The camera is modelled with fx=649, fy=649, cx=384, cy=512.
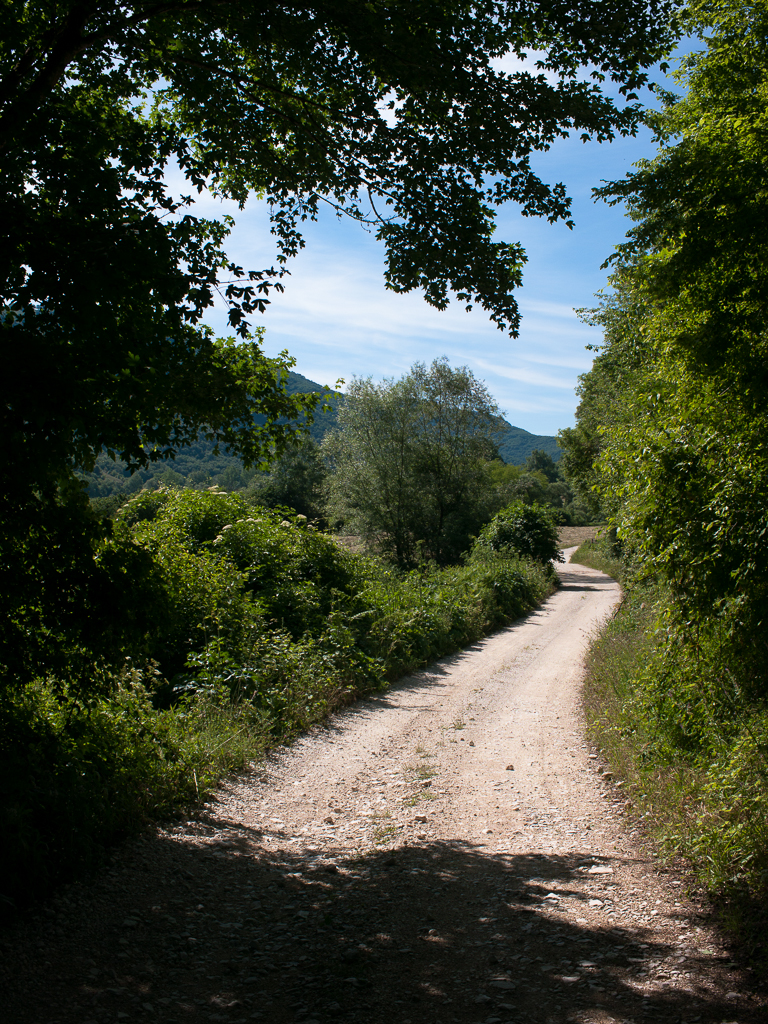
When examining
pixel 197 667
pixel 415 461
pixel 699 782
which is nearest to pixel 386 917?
pixel 699 782

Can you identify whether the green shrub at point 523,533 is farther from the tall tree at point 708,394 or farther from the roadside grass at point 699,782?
the tall tree at point 708,394

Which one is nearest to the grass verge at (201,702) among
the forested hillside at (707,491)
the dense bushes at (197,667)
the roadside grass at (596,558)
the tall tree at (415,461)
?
the dense bushes at (197,667)

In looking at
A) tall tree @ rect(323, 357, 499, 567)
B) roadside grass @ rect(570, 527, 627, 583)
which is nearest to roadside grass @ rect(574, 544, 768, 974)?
tall tree @ rect(323, 357, 499, 567)

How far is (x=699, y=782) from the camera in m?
4.88

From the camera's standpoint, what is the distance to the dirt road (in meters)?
3.11

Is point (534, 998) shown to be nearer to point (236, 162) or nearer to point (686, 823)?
point (686, 823)

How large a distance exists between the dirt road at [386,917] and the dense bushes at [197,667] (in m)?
0.41

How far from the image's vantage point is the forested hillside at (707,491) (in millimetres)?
4262

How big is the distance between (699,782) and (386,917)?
255 cm

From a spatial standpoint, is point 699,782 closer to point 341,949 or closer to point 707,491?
point 707,491

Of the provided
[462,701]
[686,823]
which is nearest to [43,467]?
[686,823]

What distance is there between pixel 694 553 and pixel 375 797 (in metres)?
3.75

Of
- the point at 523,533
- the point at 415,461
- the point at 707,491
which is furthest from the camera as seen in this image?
the point at 415,461

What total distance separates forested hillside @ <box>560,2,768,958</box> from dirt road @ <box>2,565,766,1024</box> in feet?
1.94
